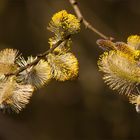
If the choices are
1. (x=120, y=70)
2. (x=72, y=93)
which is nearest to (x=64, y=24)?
(x=120, y=70)

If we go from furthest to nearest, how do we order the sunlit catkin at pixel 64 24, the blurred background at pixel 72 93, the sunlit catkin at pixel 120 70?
the blurred background at pixel 72 93 < the sunlit catkin at pixel 64 24 < the sunlit catkin at pixel 120 70

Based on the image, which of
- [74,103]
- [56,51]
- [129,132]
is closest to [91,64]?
[74,103]

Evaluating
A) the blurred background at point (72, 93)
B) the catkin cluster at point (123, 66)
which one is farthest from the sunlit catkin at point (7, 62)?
the blurred background at point (72, 93)

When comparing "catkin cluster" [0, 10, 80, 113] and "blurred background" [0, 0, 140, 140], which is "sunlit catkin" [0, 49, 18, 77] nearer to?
"catkin cluster" [0, 10, 80, 113]

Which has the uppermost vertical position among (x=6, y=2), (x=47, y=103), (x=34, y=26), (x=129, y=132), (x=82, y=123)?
(x=6, y=2)

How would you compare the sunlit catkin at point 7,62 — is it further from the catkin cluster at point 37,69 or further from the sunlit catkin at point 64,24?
the sunlit catkin at point 64,24

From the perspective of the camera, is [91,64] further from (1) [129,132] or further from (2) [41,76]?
(2) [41,76]
